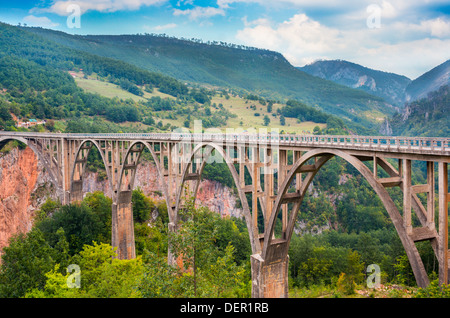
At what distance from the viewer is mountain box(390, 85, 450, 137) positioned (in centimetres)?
9889

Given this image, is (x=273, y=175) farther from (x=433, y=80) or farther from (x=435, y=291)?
(x=433, y=80)

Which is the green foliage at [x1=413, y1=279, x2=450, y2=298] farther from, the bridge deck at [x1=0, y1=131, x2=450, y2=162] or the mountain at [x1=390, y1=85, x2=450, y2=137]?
the mountain at [x1=390, y1=85, x2=450, y2=137]

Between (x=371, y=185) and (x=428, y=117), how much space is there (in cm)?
10775

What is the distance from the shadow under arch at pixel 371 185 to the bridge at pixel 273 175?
0.12 feet

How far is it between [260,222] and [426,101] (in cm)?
7037

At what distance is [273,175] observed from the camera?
76.2 ft

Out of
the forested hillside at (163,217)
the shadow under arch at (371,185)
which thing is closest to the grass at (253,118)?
the forested hillside at (163,217)

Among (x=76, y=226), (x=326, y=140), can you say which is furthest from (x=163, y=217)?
(x=326, y=140)

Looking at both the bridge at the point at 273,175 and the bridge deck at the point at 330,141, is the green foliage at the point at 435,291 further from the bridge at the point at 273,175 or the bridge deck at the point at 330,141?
the bridge deck at the point at 330,141

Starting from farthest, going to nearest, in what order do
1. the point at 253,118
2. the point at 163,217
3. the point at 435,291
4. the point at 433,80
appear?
the point at 433,80 < the point at 253,118 < the point at 163,217 < the point at 435,291

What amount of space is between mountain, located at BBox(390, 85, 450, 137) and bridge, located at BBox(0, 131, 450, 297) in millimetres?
78891

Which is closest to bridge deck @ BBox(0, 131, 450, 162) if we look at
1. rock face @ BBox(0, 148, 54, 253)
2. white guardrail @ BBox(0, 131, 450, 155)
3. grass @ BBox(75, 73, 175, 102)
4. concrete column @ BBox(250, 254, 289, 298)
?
white guardrail @ BBox(0, 131, 450, 155)

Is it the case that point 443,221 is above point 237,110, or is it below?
below
